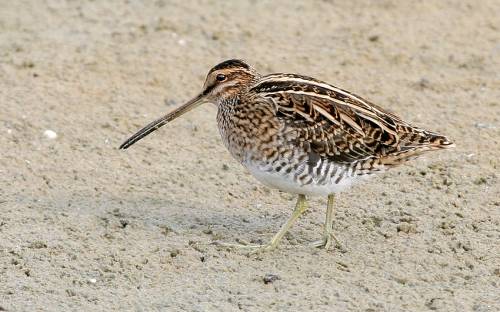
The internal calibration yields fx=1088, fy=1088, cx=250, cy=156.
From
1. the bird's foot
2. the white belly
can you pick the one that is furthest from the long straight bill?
the bird's foot

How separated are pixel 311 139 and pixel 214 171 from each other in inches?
55.9

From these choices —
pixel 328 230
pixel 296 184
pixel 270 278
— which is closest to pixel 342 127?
pixel 296 184

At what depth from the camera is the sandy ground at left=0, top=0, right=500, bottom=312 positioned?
237 inches

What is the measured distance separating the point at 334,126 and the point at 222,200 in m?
1.16

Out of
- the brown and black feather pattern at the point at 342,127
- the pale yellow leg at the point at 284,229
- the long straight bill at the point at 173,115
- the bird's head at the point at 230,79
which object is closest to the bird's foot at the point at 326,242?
the pale yellow leg at the point at 284,229

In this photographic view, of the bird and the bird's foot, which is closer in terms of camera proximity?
the bird

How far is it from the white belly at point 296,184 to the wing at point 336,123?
0.14 meters

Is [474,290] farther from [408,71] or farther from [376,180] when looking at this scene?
[408,71]

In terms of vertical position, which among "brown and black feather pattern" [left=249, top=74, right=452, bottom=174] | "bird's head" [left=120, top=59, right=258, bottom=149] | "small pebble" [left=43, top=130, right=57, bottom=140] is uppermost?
"brown and black feather pattern" [left=249, top=74, right=452, bottom=174]

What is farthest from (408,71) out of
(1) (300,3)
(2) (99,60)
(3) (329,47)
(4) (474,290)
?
(4) (474,290)

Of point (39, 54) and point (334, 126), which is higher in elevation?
point (334, 126)

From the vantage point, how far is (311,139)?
20.7 ft

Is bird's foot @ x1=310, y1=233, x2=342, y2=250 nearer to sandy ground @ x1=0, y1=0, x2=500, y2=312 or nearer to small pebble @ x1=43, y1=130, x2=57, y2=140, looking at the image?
sandy ground @ x1=0, y1=0, x2=500, y2=312

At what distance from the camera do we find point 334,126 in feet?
21.0
